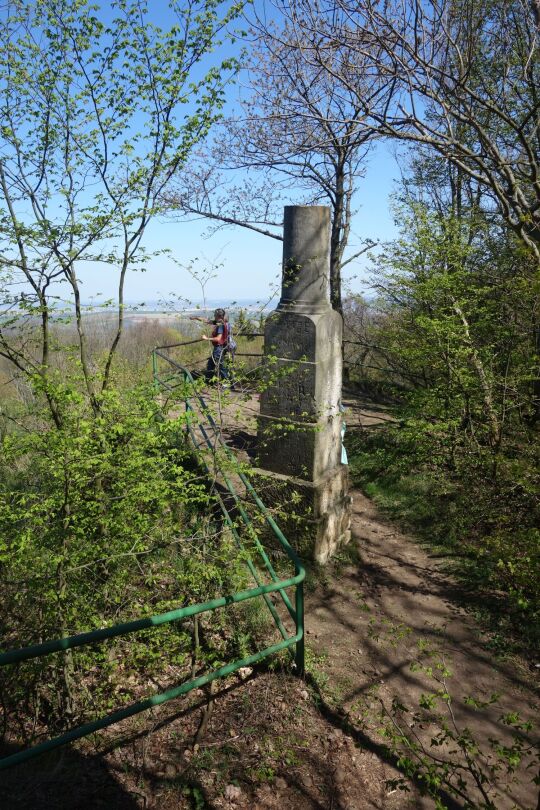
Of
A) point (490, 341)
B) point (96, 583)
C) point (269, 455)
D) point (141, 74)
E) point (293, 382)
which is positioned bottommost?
point (96, 583)

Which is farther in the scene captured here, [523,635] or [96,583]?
[523,635]

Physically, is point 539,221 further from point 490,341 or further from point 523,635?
point 523,635

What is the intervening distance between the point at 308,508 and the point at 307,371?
4.34ft

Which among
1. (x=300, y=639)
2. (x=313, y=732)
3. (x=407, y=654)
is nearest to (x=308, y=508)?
(x=407, y=654)

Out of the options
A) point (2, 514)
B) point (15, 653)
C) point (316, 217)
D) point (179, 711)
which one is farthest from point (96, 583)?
point (316, 217)

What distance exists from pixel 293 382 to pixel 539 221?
3.37 m

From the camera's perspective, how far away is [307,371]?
5.11 metres

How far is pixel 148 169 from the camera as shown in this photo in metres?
4.72

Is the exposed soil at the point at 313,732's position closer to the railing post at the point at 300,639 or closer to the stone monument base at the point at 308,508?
the railing post at the point at 300,639

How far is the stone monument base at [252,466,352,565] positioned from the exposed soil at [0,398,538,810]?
0.50 meters

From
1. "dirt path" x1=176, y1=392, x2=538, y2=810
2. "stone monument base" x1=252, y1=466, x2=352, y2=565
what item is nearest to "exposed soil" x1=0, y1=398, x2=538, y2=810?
"dirt path" x1=176, y1=392, x2=538, y2=810

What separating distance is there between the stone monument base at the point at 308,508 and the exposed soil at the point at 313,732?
0.50m

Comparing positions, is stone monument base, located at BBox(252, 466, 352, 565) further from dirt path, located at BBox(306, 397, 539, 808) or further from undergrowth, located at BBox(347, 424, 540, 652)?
undergrowth, located at BBox(347, 424, 540, 652)

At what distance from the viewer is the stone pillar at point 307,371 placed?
201 inches
